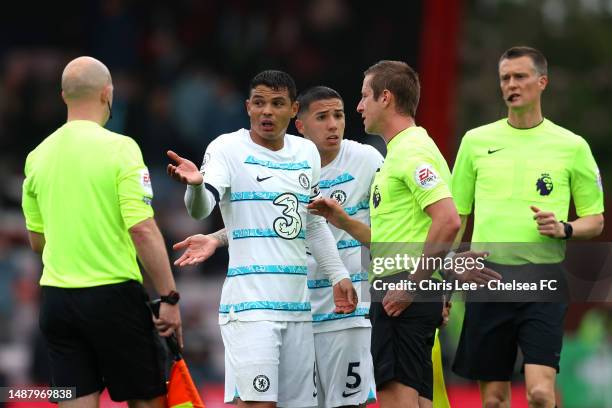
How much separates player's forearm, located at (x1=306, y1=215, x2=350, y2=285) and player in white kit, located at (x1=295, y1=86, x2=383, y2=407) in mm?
202

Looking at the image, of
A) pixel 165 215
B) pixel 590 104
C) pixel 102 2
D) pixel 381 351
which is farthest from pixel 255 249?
pixel 590 104

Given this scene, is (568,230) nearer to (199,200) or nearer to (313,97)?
(313,97)

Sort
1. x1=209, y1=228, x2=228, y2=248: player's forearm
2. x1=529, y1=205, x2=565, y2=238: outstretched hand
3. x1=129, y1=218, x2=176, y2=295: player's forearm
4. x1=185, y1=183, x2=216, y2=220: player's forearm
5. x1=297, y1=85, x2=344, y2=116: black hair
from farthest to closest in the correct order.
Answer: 1. x1=297, y1=85, x2=344, y2=116: black hair
2. x1=529, y1=205, x2=565, y2=238: outstretched hand
3. x1=209, y1=228, x2=228, y2=248: player's forearm
4. x1=185, y1=183, x2=216, y2=220: player's forearm
5. x1=129, y1=218, x2=176, y2=295: player's forearm

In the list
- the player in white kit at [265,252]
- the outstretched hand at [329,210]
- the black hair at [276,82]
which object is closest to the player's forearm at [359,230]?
the outstretched hand at [329,210]

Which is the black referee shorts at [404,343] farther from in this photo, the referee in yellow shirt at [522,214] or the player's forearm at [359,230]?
the referee in yellow shirt at [522,214]

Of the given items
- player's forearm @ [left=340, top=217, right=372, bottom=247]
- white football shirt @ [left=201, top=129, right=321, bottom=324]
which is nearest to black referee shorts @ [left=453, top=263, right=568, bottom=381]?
player's forearm @ [left=340, top=217, right=372, bottom=247]

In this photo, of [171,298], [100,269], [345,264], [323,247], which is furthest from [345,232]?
[100,269]

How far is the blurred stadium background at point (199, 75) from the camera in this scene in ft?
47.3

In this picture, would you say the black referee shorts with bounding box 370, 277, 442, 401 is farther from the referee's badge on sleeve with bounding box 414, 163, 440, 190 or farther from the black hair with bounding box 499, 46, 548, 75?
the black hair with bounding box 499, 46, 548, 75

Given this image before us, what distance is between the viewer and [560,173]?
8.09m

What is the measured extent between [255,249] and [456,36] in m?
8.38

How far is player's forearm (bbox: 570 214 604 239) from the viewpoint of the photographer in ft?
26.3

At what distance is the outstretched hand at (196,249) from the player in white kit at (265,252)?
142 millimetres

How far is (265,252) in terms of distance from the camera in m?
7.66
